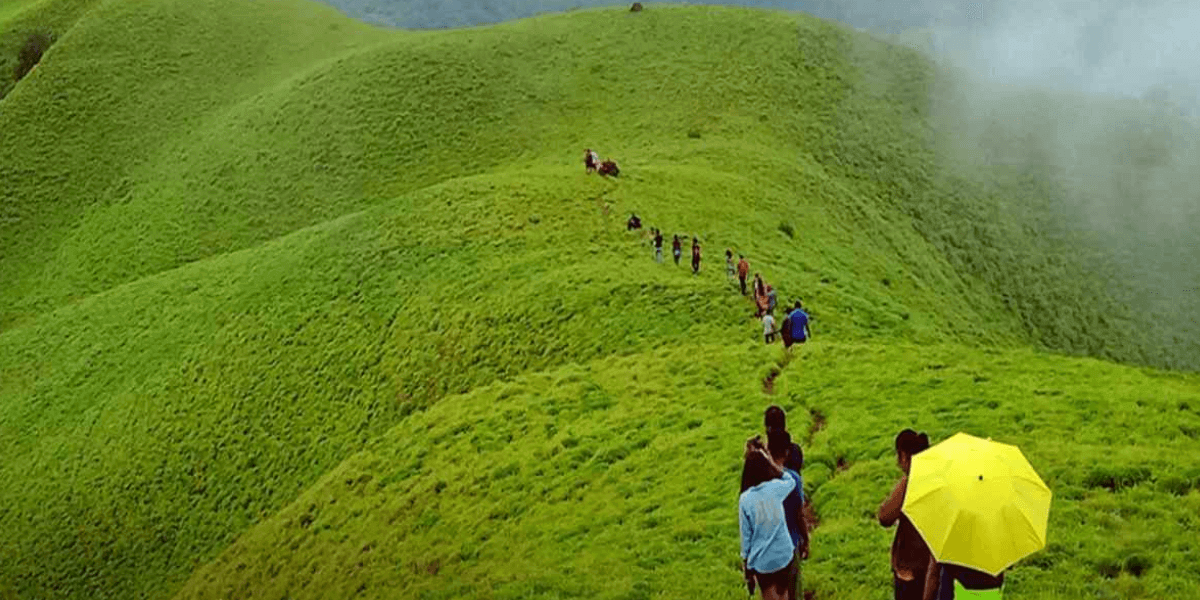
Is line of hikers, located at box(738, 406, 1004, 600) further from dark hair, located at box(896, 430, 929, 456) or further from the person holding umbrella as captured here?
the person holding umbrella

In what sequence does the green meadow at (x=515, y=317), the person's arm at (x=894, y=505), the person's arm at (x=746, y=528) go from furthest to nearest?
the green meadow at (x=515, y=317)
the person's arm at (x=746, y=528)
the person's arm at (x=894, y=505)

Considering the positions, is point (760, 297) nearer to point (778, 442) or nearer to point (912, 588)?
point (778, 442)

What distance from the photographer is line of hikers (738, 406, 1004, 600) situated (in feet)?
33.6

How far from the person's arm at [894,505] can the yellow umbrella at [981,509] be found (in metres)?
0.71

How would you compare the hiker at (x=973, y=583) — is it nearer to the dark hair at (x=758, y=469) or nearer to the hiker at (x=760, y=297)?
the dark hair at (x=758, y=469)

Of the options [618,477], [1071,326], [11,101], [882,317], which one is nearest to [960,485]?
[618,477]

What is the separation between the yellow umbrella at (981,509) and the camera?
9461mm

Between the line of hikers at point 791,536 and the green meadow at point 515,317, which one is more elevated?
the line of hikers at point 791,536

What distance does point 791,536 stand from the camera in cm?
1233

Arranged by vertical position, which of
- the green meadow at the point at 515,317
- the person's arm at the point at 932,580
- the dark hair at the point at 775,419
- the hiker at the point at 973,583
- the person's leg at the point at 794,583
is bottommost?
the green meadow at the point at 515,317

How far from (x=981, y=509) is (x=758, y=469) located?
288cm

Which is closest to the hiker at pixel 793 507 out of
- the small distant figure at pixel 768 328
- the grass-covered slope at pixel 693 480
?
the grass-covered slope at pixel 693 480

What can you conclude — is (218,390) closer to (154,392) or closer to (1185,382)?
(154,392)

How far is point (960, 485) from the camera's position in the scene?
9602 mm
